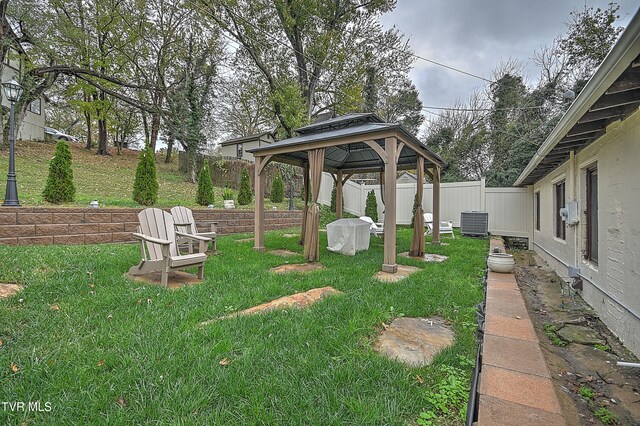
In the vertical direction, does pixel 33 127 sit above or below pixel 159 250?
above

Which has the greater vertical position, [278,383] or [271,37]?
[271,37]

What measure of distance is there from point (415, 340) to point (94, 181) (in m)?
12.0

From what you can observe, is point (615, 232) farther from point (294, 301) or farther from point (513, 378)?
point (294, 301)

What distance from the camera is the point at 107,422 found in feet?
4.75

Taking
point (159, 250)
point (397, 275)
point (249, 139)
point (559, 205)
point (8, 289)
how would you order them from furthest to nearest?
1. point (249, 139)
2. point (559, 205)
3. point (397, 275)
4. point (159, 250)
5. point (8, 289)

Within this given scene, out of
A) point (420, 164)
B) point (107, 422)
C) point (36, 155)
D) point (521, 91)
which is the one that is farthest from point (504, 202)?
point (36, 155)

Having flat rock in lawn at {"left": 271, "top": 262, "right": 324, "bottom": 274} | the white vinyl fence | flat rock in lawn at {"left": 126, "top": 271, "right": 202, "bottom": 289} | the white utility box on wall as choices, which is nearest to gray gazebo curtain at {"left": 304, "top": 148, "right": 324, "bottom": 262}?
flat rock in lawn at {"left": 271, "top": 262, "right": 324, "bottom": 274}

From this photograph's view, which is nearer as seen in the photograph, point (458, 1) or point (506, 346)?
point (506, 346)

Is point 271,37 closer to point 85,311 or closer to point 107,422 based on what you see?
point 85,311

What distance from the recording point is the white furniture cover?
6.30 metres

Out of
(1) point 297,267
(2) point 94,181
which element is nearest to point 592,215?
(1) point 297,267

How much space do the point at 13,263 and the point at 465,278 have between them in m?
6.02

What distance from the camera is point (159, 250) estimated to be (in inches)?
155

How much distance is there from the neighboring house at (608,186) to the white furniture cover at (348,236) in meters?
3.44
